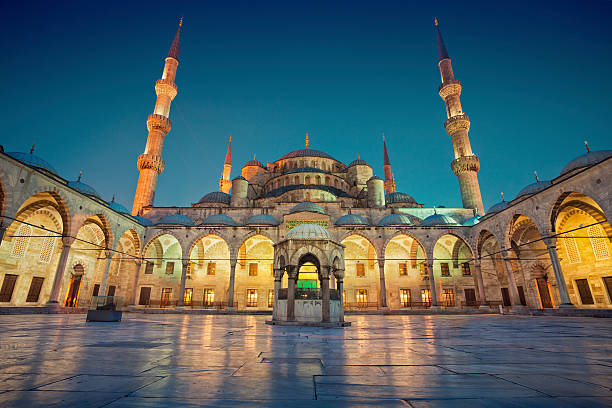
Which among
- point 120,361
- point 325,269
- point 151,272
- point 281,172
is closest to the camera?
point 120,361

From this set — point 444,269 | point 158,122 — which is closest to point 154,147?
point 158,122

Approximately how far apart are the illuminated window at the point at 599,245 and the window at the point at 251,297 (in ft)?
70.4

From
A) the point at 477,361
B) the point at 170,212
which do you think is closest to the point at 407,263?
the point at 170,212

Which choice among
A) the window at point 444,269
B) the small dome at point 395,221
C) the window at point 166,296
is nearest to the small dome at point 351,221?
the small dome at point 395,221

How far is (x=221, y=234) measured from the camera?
20.7 metres

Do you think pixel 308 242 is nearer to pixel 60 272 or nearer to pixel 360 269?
pixel 60 272

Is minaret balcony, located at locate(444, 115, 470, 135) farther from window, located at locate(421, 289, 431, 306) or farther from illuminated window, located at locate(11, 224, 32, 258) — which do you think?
illuminated window, located at locate(11, 224, 32, 258)

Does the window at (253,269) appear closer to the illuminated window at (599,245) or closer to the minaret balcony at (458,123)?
the illuminated window at (599,245)

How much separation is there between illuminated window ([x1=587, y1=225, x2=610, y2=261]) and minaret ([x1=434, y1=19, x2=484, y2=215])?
913 centimetres

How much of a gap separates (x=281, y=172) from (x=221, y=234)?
46.3 ft

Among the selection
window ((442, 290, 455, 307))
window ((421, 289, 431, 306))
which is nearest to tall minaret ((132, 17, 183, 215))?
window ((421, 289, 431, 306))

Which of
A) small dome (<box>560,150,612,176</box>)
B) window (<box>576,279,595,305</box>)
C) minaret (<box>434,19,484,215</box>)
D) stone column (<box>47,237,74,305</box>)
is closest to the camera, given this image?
stone column (<box>47,237,74,305</box>)

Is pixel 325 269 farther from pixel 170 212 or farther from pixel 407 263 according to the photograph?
pixel 170 212

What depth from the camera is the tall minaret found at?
26.2 meters
